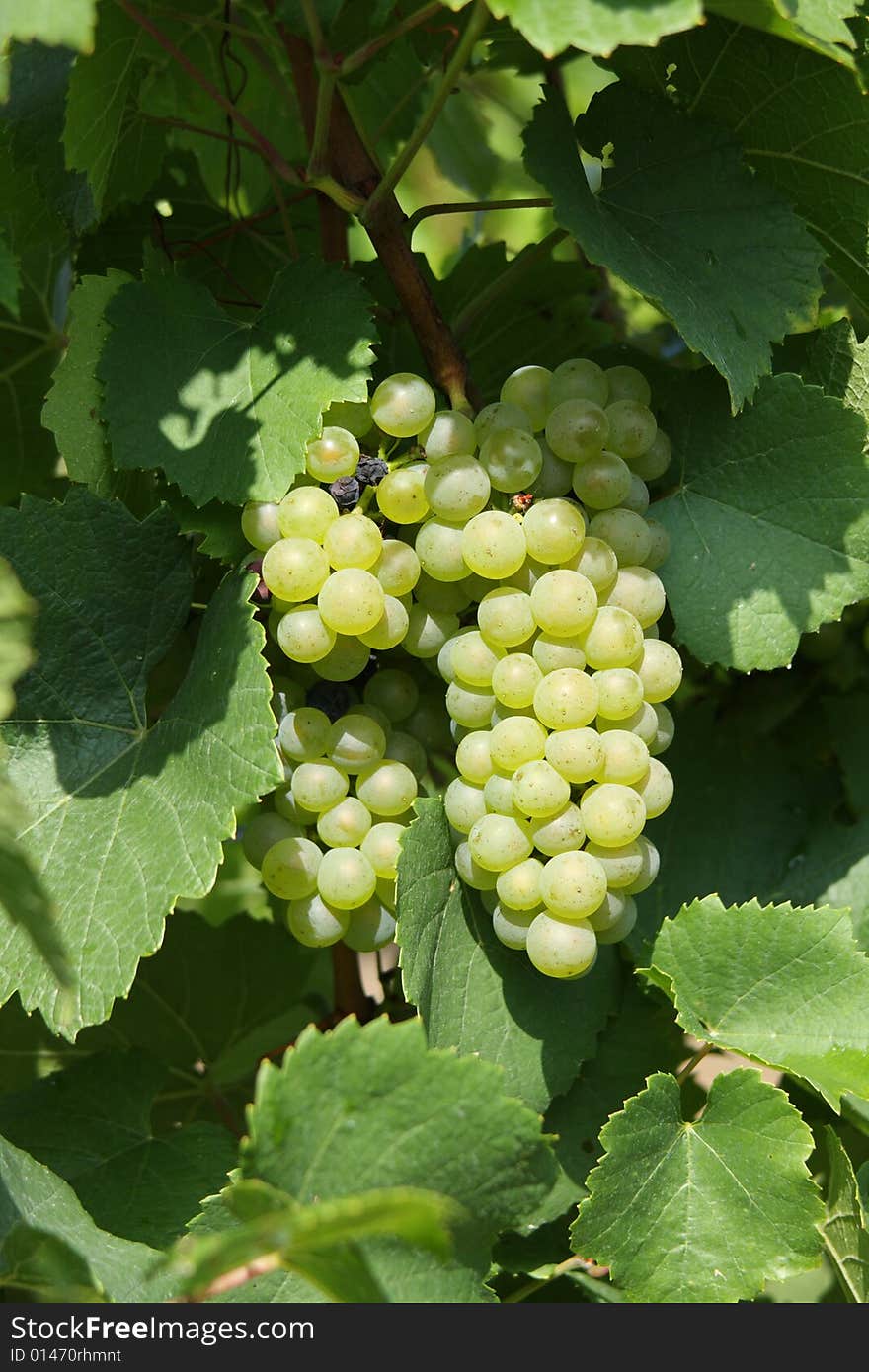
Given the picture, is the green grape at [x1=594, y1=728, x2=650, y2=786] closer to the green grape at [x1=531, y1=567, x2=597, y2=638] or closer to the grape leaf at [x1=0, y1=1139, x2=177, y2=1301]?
the green grape at [x1=531, y1=567, x2=597, y2=638]

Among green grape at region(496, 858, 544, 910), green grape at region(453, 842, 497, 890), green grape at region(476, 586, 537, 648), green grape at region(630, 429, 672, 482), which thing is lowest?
green grape at region(453, 842, 497, 890)

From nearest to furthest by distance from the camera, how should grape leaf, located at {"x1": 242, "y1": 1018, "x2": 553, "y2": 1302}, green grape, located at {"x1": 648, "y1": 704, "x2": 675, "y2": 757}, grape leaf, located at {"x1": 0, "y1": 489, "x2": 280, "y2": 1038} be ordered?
grape leaf, located at {"x1": 242, "y1": 1018, "x2": 553, "y2": 1302}
grape leaf, located at {"x1": 0, "y1": 489, "x2": 280, "y2": 1038}
green grape, located at {"x1": 648, "y1": 704, "x2": 675, "y2": 757}

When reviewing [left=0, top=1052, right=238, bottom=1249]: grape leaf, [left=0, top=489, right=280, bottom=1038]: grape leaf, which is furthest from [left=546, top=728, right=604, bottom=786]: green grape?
[left=0, top=1052, right=238, bottom=1249]: grape leaf

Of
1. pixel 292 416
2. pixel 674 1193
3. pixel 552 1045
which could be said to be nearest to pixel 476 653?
pixel 292 416

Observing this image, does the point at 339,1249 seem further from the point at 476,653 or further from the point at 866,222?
the point at 866,222

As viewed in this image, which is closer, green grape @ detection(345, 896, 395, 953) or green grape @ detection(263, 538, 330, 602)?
green grape @ detection(263, 538, 330, 602)

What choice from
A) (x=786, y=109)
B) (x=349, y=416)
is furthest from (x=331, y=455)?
(x=786, y=109)

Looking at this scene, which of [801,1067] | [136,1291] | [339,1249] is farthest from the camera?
[801,1067]

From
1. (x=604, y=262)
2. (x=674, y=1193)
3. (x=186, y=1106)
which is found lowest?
(x=186, y=1106)
